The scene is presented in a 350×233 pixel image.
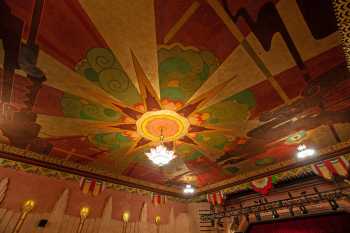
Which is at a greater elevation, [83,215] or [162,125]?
[162,125]

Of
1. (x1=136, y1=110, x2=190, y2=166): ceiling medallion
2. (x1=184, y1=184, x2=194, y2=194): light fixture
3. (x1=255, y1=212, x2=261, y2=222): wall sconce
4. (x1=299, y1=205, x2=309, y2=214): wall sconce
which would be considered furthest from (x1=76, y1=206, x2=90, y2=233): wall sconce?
(x1=299, y1=205, x2=309, y2=214): wall sconce

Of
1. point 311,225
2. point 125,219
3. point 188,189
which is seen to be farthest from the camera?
point 188,189

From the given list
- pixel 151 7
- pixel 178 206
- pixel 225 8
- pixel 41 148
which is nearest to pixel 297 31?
pixel 225 8

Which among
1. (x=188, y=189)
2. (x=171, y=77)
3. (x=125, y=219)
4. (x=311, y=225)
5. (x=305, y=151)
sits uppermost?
(x=171, y=77)

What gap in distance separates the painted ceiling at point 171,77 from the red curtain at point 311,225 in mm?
2325

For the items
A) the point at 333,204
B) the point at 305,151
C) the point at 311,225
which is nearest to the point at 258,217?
the point at 311,225

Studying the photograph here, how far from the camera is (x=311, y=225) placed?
5582 millimetres

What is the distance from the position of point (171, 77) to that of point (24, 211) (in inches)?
199

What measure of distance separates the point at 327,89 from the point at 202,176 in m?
5.08

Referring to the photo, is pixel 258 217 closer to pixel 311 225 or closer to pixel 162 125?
pixel 311 225

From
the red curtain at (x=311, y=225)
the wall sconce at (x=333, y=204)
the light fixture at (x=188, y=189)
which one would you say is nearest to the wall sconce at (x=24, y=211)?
the light fixture at (x=188, y=189)

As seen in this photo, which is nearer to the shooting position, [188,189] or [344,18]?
[344,18]

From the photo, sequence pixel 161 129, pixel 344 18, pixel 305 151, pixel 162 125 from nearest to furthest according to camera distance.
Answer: pixel 344 18, pixel 162 125, pixel 161 129, pixel 305 151

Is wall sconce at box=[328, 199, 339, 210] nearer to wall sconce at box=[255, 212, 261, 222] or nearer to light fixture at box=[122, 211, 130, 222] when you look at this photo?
wall sconce at box=[255, 212, 261, 222]
